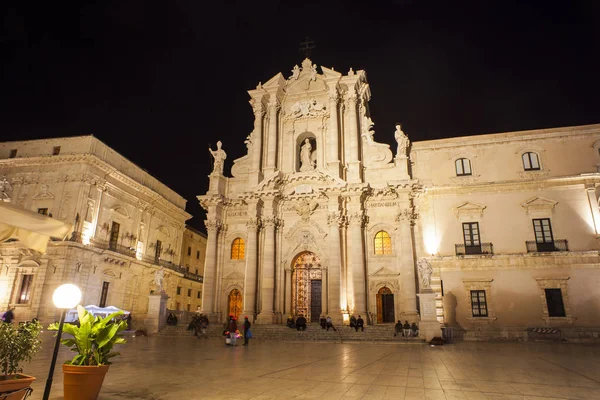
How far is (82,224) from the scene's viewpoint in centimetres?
2894

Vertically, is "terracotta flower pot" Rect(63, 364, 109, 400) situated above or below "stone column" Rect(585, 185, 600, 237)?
below

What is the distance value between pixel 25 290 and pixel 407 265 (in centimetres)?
2711

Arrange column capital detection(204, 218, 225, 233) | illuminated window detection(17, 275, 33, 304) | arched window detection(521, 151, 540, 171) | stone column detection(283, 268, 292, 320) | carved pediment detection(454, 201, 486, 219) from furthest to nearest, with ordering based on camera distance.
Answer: column capital detection(204, 218, 225, 233), illuminated window detection(17, 275, 33, 304), stone column detection(283, 268, 292, 320), arched window detection(521, 151, 540, 171), carved pediment detection(454, 201, 486, 219)

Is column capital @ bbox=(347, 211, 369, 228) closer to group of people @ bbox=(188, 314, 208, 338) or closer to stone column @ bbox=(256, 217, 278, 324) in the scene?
stone column @ bbox=(256, 217, 278, 324)

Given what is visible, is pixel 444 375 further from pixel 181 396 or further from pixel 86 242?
pixel 86 242

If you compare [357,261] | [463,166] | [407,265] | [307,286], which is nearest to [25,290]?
[307,286]

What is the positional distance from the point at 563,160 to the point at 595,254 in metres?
6.59

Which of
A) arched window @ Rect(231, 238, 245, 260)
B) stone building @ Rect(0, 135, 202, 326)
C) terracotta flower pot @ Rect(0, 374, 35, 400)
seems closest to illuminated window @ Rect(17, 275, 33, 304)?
stone building @ Rect(0, 135, 202, 326)

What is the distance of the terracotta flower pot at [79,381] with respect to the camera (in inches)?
225

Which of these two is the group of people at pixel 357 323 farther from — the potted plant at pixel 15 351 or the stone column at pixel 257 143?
the potted plant at pixel 15 351

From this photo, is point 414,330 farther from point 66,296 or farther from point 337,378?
point 66,296

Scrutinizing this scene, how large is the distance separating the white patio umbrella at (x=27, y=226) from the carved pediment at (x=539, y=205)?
27.4 m

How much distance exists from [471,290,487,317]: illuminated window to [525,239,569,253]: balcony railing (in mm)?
4278

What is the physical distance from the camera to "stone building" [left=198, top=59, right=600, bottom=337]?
24.2m
